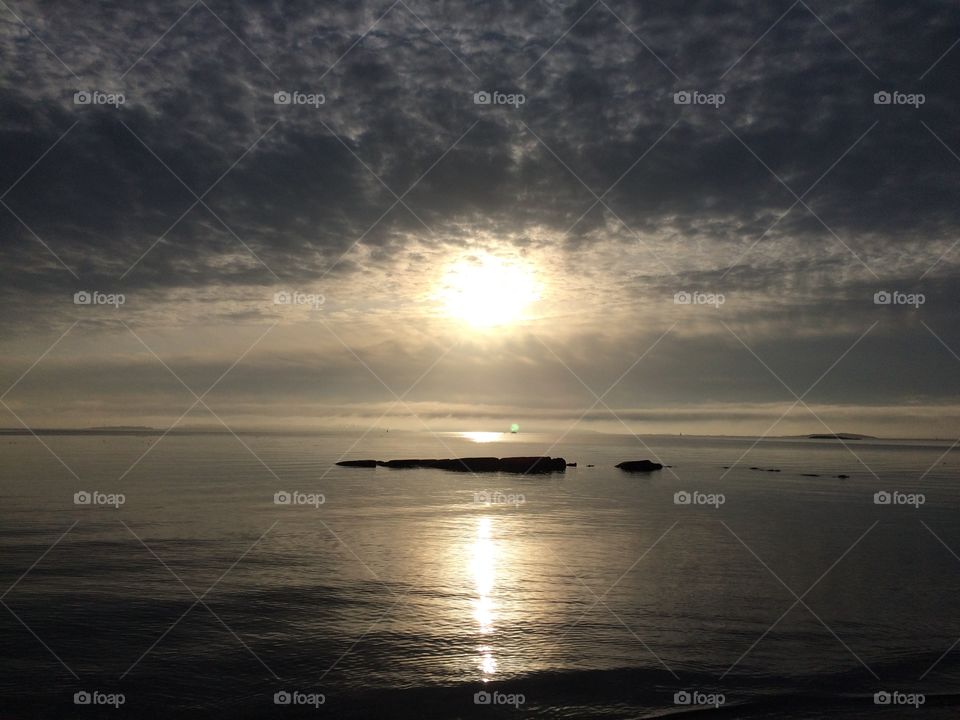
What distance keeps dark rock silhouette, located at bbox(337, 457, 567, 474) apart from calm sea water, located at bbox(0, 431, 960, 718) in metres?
48.7

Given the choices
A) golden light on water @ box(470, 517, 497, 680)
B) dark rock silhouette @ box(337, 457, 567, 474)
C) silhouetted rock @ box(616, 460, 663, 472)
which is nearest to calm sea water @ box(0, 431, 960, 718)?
golden light on water @ box(470, 517, 497, 680)

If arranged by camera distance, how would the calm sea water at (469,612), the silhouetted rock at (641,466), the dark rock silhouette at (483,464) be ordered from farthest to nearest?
the silhouetted rock at (641,466)
the dark rock silhouette at (483,464)
the calm sea water at (469,612)

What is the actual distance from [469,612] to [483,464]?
78.0 meters

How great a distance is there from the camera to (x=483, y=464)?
10069cm

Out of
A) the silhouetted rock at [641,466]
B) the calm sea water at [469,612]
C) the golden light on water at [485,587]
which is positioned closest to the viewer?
the calm sea water at [469,612]

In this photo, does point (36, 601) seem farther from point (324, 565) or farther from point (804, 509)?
point (804, 509)

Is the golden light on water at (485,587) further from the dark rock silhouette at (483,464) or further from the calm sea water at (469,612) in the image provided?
the dark rock silhouette at (483,464)

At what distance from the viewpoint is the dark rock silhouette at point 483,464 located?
99250mm

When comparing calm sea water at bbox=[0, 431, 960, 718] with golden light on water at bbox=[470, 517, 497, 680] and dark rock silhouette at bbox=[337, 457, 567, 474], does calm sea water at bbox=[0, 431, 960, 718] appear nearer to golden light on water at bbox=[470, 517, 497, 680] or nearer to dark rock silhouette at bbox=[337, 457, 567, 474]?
golden light on water at bbox=[470, 517, 497, 680]

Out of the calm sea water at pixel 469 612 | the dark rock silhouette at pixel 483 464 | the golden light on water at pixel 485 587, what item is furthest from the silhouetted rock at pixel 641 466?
the golden light on water at pixel 485 587

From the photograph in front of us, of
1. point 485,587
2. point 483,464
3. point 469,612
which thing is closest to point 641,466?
point 483,464

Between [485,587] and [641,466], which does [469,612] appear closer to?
[485,587]

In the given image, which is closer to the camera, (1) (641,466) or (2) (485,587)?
(2) (485,587)

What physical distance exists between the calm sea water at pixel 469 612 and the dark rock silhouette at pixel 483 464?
1918 inches
